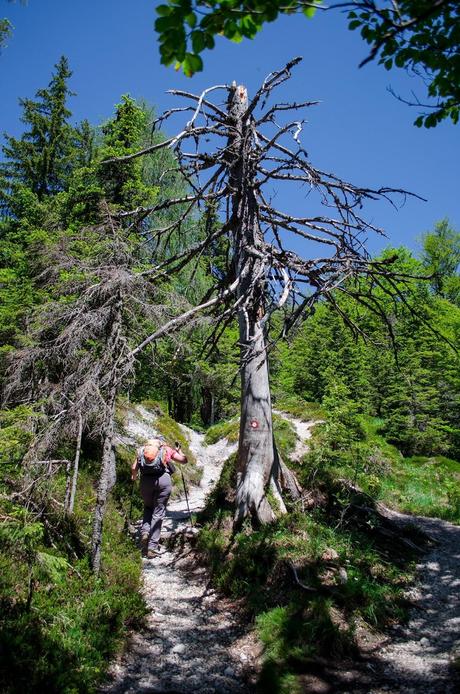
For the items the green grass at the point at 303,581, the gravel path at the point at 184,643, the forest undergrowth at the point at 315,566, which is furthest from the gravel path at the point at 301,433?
the gravel path at the point at 184,643

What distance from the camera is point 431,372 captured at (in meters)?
20.2

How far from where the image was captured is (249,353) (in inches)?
220

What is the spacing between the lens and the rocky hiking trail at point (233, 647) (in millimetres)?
3510

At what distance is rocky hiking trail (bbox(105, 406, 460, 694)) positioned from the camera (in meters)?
3.51

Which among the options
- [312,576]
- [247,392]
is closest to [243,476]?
[247,392]

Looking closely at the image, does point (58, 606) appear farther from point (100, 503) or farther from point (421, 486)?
point (421, 486)

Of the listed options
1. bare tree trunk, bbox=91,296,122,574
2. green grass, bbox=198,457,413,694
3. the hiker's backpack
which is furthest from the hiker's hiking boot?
bare tree trunk, bbox=91,296,122,574

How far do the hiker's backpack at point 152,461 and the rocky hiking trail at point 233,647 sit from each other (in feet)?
4.37

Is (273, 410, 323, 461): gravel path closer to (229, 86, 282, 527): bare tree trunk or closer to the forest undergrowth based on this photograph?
the forest undergrowth

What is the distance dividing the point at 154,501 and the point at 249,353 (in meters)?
3.07

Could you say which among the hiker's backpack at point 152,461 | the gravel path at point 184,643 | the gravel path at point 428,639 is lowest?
the gravel path at point 184,643

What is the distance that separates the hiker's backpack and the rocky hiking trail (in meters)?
1.33

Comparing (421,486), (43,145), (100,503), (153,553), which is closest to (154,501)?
(153,553)

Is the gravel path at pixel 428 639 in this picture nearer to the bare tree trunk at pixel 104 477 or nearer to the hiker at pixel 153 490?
the bare tree trunk at pixel 104 477
